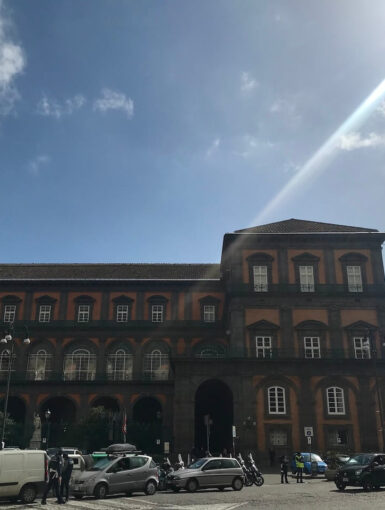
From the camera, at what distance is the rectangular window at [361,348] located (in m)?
39.6

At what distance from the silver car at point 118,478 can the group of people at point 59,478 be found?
0.84 meters

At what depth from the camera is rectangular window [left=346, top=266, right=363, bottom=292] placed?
1645 inches

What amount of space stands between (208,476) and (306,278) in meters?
23.4

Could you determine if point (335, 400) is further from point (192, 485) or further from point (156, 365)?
point (192, 485)

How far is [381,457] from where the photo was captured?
864 inches

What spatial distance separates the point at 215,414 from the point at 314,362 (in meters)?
11.0

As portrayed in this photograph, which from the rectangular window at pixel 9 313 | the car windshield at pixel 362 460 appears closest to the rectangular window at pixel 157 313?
the rectangular window at pixel 9 313

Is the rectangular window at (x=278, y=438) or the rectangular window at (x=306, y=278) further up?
the rectangular window at (x=306, y=278)

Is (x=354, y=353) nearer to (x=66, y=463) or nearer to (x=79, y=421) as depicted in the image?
(x=79, y=421)

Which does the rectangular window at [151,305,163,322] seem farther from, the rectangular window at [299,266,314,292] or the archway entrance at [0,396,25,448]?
the rectangular window at [299,266,314,292]

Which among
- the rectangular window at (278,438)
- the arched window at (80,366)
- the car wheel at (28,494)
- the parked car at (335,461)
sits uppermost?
the arched window at (80,366)

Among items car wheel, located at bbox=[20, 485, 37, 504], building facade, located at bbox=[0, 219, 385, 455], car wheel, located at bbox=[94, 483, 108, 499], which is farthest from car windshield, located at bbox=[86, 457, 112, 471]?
building facade, located at bbox=[0, 219, 385, 455]

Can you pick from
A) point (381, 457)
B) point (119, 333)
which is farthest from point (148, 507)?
point (119, 333)

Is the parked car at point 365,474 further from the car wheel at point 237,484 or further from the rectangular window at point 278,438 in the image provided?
the rectangular window at point 278,438
